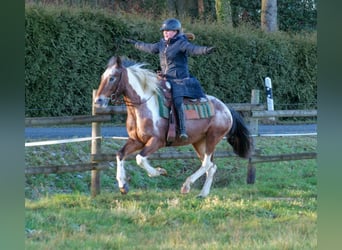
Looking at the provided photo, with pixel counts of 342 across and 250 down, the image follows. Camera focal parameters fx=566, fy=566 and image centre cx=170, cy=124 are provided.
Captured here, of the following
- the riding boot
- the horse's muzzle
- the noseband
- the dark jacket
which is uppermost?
the dark jacket

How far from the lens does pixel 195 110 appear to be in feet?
18.5

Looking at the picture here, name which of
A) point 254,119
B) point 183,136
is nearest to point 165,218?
point 183,136

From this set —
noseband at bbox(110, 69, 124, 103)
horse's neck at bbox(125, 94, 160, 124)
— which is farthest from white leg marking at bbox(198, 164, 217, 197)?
noseband at bbox(110, 69, 124, 103)

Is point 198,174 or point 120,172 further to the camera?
point 198,174

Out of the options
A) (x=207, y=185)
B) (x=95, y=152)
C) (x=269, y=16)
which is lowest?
(x=207, y=185)

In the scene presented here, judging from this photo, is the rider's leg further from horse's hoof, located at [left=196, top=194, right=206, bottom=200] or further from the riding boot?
horse's hoof, located at [left=196, top=194, right=206, bottom=200]

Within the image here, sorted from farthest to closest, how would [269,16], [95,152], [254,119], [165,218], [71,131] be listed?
[269,16], [71,131], [254,119], [95,152], [165,218]

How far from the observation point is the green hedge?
36.0 ft

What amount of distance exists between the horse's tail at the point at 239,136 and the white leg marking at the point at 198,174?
501 mm

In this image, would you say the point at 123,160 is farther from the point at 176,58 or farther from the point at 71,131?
the point at 71,131

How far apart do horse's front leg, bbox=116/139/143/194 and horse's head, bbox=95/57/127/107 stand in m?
0.54

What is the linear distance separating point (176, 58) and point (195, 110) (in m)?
0.63
